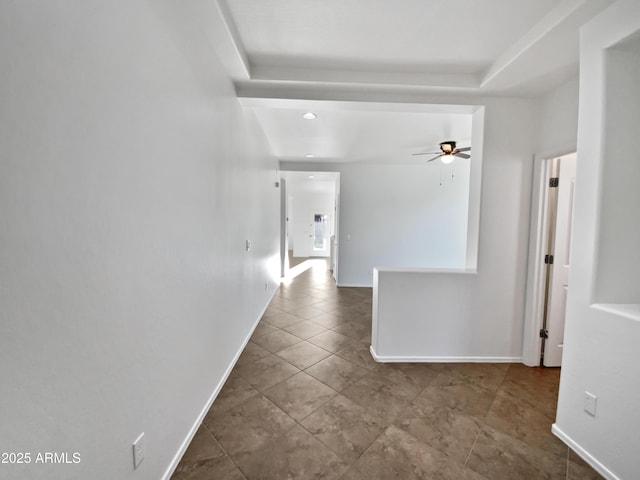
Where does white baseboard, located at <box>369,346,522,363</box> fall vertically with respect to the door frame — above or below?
below

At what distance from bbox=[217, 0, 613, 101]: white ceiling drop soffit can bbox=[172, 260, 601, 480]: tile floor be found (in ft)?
8.48

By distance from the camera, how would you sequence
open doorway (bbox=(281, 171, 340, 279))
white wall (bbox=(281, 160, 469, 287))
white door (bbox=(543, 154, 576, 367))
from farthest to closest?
open doorway (bbox=(281, 171, 340, 279))
white wall (bbox=(281, 160, 469, 287))
white door (bbox=(543, 154, 576, 367))

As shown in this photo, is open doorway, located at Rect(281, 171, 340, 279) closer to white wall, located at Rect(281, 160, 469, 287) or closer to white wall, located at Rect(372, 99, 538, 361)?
white wall, located at Rect(281, 160, 469, 287)

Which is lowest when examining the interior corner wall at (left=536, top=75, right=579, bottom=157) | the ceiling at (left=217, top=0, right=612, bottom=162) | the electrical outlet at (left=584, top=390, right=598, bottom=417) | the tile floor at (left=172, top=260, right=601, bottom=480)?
the tile floor at (left=172, top=260, right=601, bottom=480)

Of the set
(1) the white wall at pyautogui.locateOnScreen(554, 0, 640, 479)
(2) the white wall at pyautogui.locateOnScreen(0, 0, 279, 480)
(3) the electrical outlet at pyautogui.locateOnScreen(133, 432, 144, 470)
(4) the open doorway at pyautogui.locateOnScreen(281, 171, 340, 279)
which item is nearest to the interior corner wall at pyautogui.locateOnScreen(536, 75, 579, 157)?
(1) the white wall at pyautogui.locateOnScreen(554, 0, 640, 479)

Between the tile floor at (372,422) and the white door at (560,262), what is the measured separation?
24 centimetres

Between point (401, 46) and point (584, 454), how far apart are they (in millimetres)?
2959

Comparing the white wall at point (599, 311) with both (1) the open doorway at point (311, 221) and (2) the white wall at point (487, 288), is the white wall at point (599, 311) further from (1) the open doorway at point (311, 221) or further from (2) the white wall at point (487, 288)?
(1) the open doorway at point (311, 221)

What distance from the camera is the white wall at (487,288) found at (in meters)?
2.48

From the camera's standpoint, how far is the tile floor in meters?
1.47

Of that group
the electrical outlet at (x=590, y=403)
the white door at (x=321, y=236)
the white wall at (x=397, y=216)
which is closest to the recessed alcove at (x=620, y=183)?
the electrical outlet at (x=590, y=403)

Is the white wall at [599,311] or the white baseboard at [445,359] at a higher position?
the white wall at [599,311]

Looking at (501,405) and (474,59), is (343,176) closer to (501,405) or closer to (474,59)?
(474,59)

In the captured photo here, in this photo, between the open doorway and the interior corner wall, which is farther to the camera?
the open doorway
